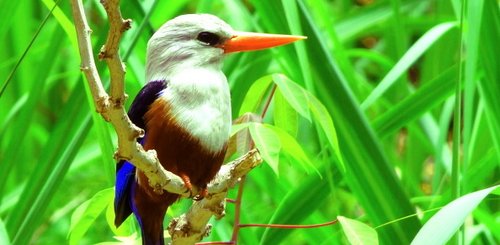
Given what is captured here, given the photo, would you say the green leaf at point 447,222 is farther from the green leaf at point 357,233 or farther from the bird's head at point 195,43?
the bird's head at point 195,43

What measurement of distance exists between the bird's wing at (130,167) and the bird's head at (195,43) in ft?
0.08

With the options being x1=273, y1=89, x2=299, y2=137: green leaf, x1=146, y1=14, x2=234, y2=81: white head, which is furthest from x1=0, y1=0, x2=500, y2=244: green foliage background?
x1=146, y1=14, x2=234, y2=81: white head

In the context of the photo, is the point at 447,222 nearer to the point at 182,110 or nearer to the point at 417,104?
the point at 182,110

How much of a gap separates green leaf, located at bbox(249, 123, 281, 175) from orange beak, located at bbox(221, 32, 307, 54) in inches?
3.2

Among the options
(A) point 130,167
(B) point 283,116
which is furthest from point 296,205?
(A) point 130,167

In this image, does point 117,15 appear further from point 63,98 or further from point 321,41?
point 63,98

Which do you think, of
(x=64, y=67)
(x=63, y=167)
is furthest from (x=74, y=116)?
(x=64, y=67)

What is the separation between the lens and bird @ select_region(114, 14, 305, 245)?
1.04m

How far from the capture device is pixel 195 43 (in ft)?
3.64

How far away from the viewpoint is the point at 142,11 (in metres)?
1.36

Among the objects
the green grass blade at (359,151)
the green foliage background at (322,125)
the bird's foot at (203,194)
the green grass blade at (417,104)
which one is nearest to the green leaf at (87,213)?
the green foliage background at (322,125)

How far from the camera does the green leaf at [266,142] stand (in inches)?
41.6

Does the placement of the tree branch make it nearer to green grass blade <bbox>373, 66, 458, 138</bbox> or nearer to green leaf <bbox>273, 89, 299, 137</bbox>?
green leaf <bbox>273, 89, 299, 137</bbox>

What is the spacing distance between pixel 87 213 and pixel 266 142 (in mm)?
214
